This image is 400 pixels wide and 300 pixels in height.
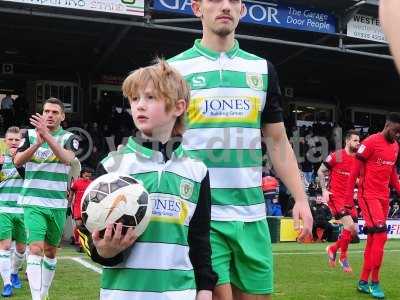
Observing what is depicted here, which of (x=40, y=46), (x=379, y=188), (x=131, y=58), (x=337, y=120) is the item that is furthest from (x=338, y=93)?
(x=379, y=188)

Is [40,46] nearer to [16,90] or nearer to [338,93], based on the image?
[16,90]

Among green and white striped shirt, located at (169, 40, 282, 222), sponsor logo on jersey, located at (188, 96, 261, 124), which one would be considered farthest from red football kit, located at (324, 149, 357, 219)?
sponsor logo on jersey, located at (188, 96, 261, 124)

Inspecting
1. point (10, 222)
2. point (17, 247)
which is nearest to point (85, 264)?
point (17, 247)

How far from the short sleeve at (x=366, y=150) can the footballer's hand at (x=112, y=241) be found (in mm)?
6151

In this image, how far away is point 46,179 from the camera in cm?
688

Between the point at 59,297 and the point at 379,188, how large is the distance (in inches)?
166

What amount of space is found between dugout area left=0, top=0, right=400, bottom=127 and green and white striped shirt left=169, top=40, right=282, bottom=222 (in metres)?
12.8

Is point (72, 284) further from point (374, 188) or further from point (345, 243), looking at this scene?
point (345, 243)

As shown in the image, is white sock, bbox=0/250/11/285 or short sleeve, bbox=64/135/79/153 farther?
white sock, bbox=0/250/11/285

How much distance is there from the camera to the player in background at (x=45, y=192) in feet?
21.6

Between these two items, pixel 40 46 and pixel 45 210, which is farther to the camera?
pixel 40 46

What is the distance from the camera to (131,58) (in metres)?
23.9

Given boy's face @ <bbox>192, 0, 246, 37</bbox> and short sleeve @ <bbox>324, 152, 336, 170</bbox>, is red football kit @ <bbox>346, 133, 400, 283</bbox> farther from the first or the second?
boy's face @ <bbox>192, 0, 246, 37</bbox>

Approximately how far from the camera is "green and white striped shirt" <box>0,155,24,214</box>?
8.16 meters
